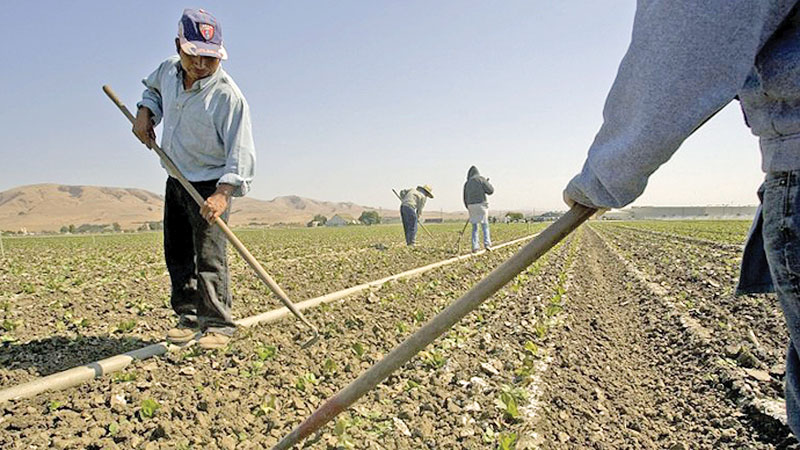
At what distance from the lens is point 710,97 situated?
112cm

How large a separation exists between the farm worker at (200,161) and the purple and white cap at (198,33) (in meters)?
0.02

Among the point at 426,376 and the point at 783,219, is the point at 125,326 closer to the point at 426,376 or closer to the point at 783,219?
the point at 426,376

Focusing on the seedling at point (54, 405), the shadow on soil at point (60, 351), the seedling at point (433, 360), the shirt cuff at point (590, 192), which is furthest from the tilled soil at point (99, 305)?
the shirt cuff at point (590, 192)

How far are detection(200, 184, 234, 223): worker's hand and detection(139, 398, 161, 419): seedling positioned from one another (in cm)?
129

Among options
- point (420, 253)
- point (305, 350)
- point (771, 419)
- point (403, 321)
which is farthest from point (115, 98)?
point (420, 253)

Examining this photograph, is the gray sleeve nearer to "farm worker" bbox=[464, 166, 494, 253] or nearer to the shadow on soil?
the shadow on soil

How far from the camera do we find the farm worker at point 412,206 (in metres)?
15.1

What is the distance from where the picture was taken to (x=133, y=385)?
10.5 ft

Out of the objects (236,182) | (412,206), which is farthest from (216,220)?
(412,206)

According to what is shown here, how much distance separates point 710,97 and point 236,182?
3.25 m

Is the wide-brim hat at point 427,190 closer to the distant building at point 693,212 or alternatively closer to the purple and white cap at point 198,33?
the purple and white cap at point 198,33

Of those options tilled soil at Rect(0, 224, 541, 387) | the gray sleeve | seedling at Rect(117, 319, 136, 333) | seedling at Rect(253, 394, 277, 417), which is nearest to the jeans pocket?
the gray sleeve

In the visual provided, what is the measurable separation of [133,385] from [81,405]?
12.5 inches

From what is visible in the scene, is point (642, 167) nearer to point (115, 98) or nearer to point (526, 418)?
point (526, 418)
